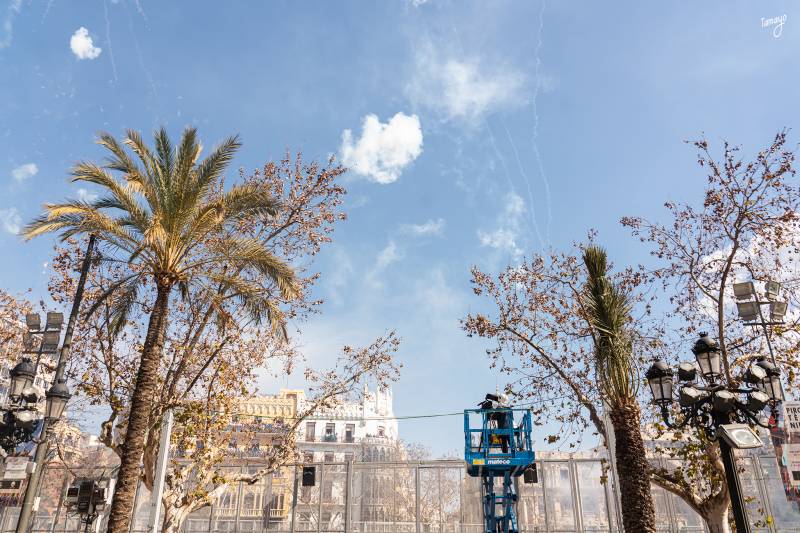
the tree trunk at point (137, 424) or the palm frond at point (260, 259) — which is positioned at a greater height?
the palm frond at point (260, 259)

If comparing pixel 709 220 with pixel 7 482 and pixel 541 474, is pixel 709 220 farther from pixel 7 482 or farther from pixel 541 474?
pixel 7 482

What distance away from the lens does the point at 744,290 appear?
14055 mm

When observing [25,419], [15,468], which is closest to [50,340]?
[25,419]

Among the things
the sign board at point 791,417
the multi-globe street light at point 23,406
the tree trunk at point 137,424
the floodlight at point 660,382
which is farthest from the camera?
the multi-globe street light at point 23,406

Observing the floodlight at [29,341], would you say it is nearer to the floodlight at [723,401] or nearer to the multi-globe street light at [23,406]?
the multi-globe street light at [23,406]

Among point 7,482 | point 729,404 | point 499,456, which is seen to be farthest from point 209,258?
point 729,404

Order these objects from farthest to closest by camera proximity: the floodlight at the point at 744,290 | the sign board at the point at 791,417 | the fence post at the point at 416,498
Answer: the fence post at the point at 416,498
the floodlight at the point at 744,290
the sign board at the point at 791,417

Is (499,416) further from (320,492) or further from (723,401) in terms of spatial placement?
(723,401)

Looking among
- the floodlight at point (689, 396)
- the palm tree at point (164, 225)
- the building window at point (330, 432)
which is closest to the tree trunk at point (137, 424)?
the palm tree at point (164, 225)

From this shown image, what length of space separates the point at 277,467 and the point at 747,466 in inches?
597

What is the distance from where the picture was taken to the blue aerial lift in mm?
15438

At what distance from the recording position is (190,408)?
59.7ft

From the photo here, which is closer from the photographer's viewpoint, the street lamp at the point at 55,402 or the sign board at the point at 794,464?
the sign board at the point at 794,464

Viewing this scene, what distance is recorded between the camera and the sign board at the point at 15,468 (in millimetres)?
13266
